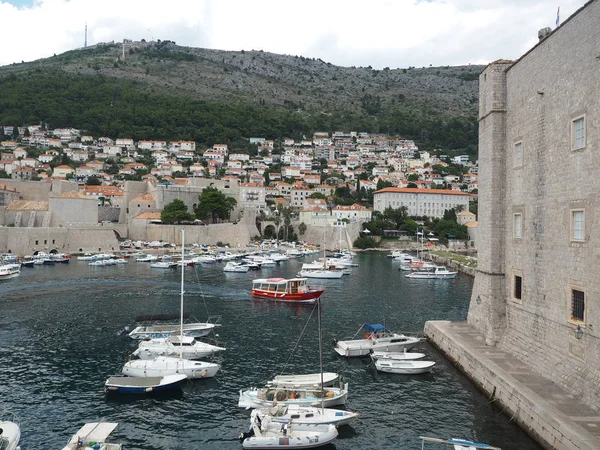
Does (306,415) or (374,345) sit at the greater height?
(374,345)

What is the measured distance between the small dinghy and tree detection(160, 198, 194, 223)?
45287mm

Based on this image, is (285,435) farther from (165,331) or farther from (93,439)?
(165,331)

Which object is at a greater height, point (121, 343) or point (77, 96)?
point (77, 96)

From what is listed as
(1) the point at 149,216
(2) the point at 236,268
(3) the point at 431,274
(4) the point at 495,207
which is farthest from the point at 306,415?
(1) the point at 149,216

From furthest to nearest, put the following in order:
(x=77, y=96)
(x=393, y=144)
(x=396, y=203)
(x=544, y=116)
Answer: (x=393, y=144) → (x=77, y=96) → (x=396, y=203) → (x=544, y=116)

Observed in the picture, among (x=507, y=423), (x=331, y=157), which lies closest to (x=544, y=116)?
(x=507, y=423)

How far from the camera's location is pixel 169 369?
14523 mm

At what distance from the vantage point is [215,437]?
35.9 feet

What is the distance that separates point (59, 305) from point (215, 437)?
58.2 feet

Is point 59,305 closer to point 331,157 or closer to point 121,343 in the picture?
point 121,343

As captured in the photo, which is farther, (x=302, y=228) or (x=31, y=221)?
(x=302, y=228)

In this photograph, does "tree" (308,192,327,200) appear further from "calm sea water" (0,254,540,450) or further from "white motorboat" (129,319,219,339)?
"white motorboat" (129,319,219,339)

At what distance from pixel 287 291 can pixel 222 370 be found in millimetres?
13407

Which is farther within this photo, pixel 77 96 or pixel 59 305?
pixel 77 96
